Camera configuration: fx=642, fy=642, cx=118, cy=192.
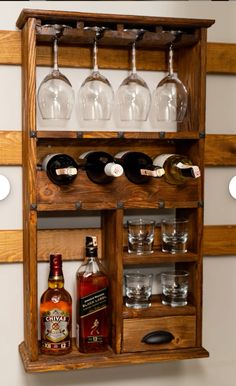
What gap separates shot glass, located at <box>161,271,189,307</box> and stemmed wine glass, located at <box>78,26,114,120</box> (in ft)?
1.79

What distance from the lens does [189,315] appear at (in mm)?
2029

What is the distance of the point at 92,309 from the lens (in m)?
1.98

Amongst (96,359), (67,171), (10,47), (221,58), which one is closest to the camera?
(67,171)

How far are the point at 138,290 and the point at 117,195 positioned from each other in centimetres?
32

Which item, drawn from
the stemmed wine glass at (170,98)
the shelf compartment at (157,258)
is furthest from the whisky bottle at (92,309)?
the stemmed wine glass at (170,98)

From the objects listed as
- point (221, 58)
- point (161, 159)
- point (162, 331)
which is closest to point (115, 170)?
point (161, 159)

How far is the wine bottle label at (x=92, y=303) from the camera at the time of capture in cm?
197

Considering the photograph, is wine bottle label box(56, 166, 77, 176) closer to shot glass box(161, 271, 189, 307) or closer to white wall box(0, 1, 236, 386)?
white wall box(0, 1, 236, 386)

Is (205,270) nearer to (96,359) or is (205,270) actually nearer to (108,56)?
(96,359)

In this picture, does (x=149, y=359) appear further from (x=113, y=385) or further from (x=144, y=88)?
(x=144, y=88)

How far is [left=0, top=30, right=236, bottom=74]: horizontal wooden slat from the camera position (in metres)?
2.04

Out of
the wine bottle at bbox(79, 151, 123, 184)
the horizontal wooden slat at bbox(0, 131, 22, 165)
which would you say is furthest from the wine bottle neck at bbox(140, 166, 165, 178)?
the horizontal wooden slat at bbox(0, 131, 22, 165)

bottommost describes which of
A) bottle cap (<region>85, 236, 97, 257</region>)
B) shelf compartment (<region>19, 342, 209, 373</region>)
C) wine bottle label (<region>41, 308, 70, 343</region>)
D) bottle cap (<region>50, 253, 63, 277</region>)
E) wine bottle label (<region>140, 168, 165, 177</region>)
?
shelf compartment (<region>19, 342, 209, 373</region>)

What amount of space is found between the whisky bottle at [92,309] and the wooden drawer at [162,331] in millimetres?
74
